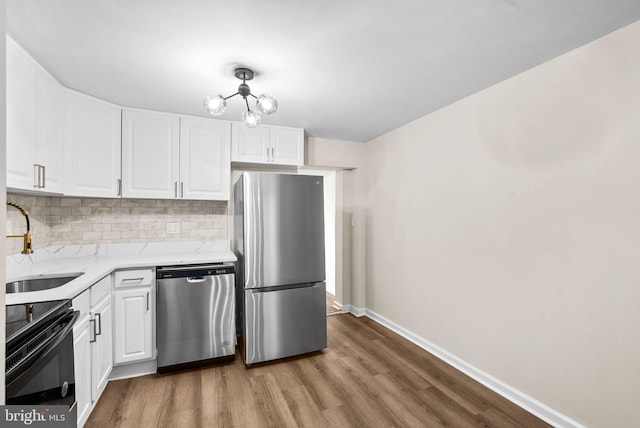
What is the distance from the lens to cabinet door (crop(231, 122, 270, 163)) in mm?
3143

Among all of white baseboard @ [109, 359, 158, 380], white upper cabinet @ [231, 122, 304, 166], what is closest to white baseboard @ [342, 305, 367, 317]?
white upper cabinet @ [231, 122, 304, 166]

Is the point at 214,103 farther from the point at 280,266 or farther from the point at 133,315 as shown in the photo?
the point at 133,315

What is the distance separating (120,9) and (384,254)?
316cm

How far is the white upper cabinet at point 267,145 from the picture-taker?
10.4 feet

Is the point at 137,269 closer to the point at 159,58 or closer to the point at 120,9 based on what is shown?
the point at 159,58

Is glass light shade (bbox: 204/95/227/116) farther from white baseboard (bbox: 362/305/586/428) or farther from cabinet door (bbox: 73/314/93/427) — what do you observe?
white baseboard (bbox: 362/305/586/428)

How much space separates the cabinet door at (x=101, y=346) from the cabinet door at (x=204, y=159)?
1209mm

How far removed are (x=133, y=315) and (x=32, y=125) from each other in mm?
1500

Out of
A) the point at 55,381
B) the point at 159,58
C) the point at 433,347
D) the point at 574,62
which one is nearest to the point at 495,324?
the point at 433,347

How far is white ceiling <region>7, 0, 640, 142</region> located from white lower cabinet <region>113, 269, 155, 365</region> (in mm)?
1499

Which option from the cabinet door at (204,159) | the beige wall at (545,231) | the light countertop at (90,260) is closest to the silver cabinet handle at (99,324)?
the light countertop at (90,260)

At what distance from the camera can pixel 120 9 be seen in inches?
56.8

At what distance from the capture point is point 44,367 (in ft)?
3.84

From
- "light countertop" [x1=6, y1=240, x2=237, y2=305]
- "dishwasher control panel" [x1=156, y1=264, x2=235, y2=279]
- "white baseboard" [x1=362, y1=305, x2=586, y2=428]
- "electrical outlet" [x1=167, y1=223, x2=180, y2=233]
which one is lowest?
"white baseboard" [x1=362, y1=305, x2=586, y2=428]
